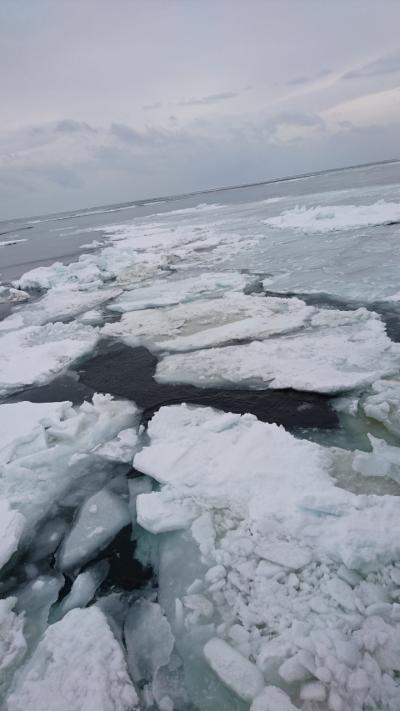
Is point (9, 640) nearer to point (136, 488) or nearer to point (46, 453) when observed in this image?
point (136, 488)

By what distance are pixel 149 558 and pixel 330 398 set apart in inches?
101

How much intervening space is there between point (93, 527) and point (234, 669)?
1.56 meters

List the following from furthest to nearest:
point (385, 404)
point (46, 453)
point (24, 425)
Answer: point (24, 425)
point (46, 453)
point (385, 404)

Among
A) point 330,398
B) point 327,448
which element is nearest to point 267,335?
point 330,398

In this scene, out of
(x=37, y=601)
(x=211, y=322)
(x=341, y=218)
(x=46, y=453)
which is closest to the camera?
(x=37, y=601)

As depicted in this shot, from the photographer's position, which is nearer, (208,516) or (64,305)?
(208,516)

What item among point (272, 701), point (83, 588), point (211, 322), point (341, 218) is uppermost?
point (341, 218)

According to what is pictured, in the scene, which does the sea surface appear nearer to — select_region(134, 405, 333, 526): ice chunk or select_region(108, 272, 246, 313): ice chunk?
select_region(134, 405, 333, 526): ice chunk

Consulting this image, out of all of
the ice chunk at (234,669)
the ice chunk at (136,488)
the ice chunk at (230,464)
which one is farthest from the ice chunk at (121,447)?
the ice chunk at (234,669)

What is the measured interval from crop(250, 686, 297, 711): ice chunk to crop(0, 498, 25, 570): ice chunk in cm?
201

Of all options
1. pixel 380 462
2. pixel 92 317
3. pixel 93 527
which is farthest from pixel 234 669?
pixel 92 317

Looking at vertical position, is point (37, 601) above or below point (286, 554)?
below

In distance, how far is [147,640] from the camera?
2.36m

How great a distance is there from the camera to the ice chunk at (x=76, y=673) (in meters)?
2.06
